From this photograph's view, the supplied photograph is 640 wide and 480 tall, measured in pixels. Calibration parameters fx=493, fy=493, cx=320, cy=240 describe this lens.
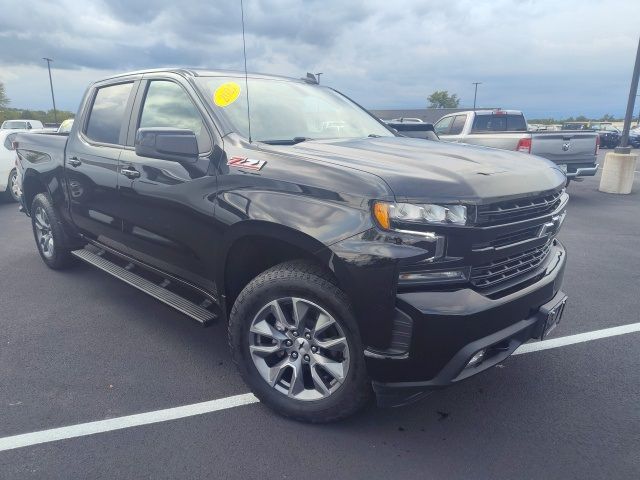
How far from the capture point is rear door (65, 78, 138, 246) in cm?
387

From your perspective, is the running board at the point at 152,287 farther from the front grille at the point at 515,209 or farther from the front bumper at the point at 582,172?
the front bumper at the point at 582,172

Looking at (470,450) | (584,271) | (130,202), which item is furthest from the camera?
(584,271)

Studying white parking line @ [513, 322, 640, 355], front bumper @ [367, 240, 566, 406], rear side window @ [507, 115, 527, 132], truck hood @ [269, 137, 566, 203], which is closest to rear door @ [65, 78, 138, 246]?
truck hood @ [269, 137, 566, 203]

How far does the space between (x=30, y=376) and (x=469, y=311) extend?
111 inches

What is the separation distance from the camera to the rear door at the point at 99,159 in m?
3.87

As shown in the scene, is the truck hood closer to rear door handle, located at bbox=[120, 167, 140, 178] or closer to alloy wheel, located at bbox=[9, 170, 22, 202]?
rear door handle, located at bbox=[120, 167, 140, 178]

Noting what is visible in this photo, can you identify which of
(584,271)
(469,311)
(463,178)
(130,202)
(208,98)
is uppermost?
(208,98)

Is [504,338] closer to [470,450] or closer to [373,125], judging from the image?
[470,450]

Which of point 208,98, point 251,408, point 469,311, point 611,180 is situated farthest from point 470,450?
point 611,180

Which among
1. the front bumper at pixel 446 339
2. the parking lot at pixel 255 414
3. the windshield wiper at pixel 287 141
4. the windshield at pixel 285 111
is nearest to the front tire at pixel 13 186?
the parking lot at pixel 255 414

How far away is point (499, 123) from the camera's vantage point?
11.7 metres

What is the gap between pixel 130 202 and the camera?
361 cm

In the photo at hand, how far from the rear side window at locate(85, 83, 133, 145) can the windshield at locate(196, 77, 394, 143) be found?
3.39 feet

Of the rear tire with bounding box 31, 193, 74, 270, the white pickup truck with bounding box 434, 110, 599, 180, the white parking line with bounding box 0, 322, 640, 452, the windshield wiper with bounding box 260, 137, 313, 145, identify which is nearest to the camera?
the white parking line with bounding box 0, 322, 640, 452
